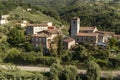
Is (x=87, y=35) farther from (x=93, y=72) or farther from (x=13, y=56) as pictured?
(x=13, y=56)

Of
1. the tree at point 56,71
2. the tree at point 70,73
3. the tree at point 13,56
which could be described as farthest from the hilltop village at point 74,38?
the tree at point 70,73

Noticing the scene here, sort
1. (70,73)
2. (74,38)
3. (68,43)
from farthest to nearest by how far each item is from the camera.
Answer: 1. (74,38)
2. (68,43)
3. (70,73)

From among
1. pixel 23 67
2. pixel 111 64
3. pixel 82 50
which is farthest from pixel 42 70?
pixel 111 64

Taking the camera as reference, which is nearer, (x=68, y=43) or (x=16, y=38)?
(x=68, y=43)

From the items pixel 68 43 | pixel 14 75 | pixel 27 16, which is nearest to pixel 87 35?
pixel 68 43

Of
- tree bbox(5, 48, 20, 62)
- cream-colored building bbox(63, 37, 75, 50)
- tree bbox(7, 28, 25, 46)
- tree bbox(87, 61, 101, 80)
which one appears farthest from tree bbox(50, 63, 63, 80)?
tree bbox(7, 28, 25, 46)

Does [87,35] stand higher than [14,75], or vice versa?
[87,35]

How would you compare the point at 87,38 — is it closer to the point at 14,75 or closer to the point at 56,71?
the point at 56,71

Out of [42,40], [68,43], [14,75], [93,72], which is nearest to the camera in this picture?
[14,75]

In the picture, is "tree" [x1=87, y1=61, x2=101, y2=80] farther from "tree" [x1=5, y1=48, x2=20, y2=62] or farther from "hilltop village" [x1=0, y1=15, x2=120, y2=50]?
"tree" [x1=5, y1=48, x2=20, y2=62]

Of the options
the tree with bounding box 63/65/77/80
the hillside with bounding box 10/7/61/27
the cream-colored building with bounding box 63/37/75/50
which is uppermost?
the hillside with bounding box 10/7/61/27

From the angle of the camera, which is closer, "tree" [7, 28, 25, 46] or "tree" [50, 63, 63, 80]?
"tree" [50, 63, 63, 80]

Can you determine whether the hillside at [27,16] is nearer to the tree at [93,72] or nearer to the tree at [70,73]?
the tree at [70,73]

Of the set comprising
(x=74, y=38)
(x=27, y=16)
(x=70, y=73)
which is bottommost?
(x=70, y=73)
